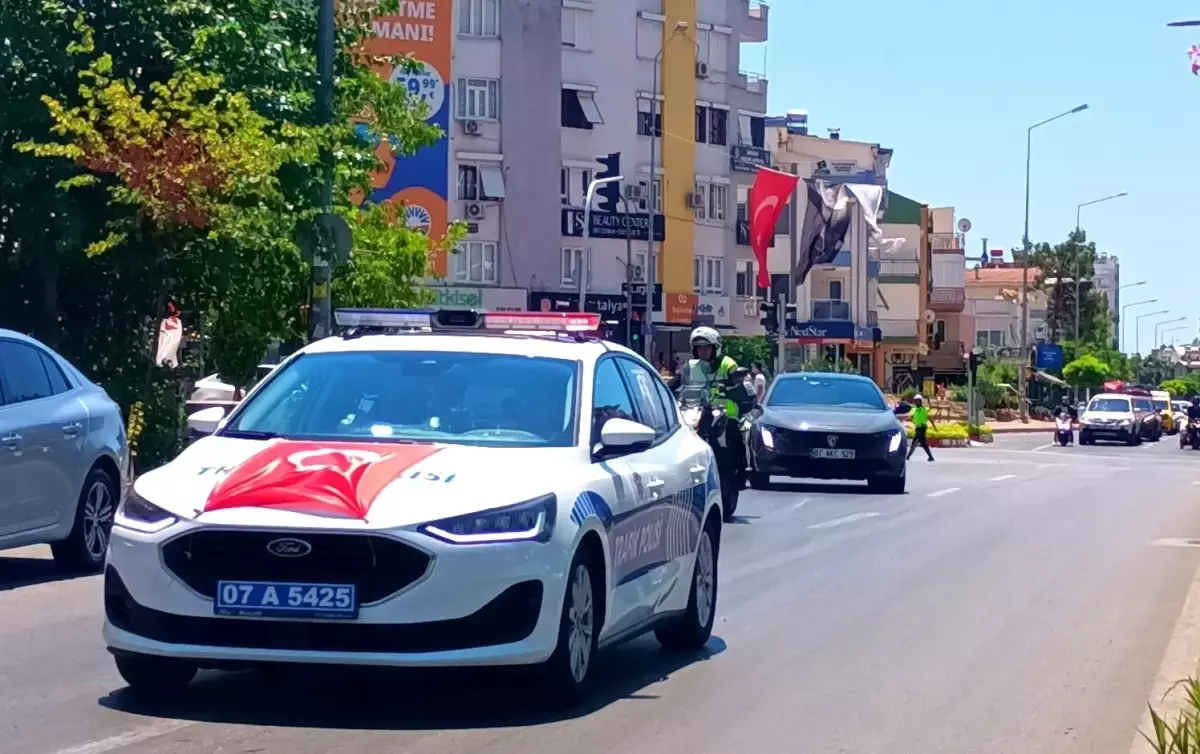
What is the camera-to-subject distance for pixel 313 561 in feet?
24.5

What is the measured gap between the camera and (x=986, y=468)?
121 ft

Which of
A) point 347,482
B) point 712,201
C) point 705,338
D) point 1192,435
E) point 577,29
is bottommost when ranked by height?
point 1192,435

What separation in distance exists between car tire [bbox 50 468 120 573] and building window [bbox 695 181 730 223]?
56.2 metres

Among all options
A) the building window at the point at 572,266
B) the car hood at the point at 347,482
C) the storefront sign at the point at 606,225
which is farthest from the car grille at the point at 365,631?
the building window at the point at 572,266

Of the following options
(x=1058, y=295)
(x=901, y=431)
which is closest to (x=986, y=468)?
(x=901, y=431)

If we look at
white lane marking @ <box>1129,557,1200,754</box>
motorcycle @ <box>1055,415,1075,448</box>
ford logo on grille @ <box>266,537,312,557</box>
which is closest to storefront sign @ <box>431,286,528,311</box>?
motorcycle @ <box>1055,415,1075,448</box>

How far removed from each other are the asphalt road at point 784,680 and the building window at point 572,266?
151 ft

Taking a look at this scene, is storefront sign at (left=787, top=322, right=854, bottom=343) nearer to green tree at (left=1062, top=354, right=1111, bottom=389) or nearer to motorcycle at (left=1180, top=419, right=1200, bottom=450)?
green tree at (left=1062, top=354, right=1111, bottom=389)

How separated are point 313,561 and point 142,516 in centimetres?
76

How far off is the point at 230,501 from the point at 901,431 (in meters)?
18.7

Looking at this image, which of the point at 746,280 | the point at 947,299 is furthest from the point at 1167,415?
the point at 746,280

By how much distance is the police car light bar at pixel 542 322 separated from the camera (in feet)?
30.8

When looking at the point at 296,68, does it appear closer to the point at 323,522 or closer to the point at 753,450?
the point at 753,450

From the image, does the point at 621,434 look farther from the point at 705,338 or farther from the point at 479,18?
the point at 479,18
